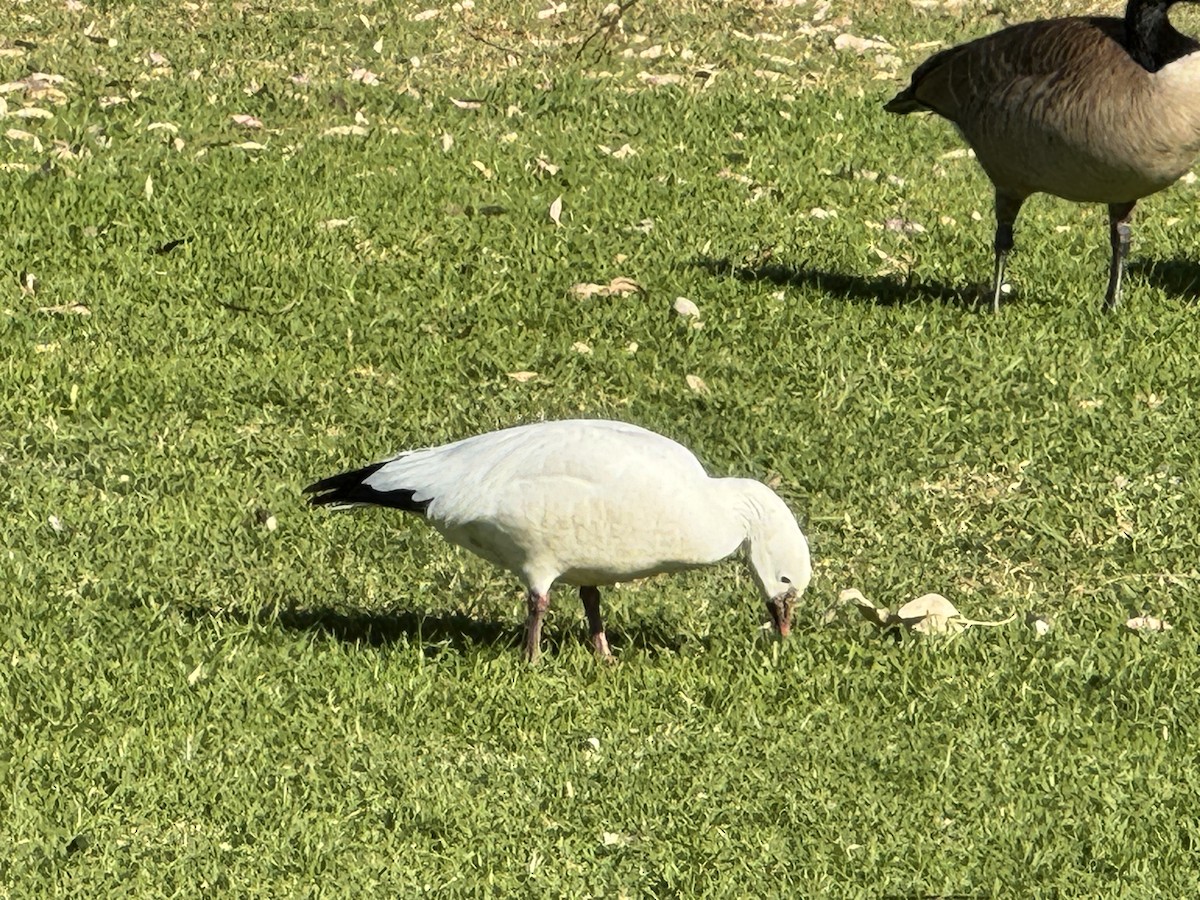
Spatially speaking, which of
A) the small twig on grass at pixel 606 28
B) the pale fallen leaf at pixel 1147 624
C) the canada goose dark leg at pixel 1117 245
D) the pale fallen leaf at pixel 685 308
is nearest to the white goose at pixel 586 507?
the pale fallen leaf at pixel 1147 624

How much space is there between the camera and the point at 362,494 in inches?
229

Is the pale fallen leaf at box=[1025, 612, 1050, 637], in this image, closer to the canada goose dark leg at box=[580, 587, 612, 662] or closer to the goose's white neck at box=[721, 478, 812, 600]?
the goose's white neck at box=[721, 478, 812, 600]

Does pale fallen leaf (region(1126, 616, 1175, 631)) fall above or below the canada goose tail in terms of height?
below

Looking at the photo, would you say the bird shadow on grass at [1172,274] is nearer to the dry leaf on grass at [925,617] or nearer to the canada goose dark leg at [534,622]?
the dry leaf on grass at [925,617]

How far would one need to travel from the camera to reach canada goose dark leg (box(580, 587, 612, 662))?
595cm

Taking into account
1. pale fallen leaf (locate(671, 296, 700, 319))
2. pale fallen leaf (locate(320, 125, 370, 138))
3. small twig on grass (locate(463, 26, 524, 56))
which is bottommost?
pale fallen leaf (locate(320, 125, 370, 138))

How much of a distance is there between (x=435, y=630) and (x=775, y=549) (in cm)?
118

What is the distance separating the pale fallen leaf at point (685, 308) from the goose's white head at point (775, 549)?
329 cm

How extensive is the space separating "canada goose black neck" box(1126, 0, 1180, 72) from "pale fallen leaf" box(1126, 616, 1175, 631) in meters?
3.21

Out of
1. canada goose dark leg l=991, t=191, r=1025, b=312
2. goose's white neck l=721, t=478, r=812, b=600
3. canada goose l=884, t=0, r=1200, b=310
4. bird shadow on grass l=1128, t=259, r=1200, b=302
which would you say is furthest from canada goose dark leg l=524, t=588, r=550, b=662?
bird shadow on grass l=1128, t=259, r=1200, b=302

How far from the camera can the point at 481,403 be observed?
8.07 metres

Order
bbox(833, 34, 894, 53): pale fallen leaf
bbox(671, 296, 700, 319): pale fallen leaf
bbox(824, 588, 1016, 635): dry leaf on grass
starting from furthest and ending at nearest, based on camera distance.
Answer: bbox(833, 34, 894, 53): pale fallen leaf → bbox(671, 296, 700, 319): pale fallen leaf → bbox(824, 588, 1016, 635): dry leaf on grass

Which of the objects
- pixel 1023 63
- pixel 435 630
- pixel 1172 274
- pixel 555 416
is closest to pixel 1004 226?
pixel 1023 63

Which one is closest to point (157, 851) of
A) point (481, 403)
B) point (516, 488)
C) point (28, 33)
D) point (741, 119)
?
point (516, 488)
